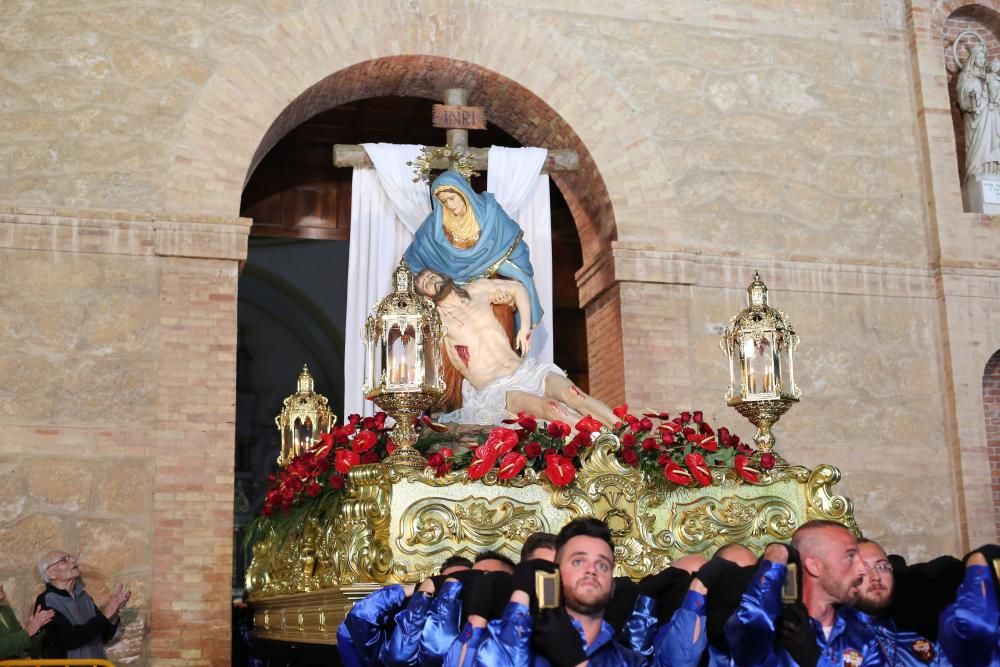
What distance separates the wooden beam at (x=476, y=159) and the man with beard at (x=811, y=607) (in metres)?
6.04

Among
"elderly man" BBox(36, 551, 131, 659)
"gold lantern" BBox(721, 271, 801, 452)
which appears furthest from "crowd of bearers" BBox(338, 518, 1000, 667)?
"elderly man" BBox(36, 551, 131, 659)

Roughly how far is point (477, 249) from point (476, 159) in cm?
79

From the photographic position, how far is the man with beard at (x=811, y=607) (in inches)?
160

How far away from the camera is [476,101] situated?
11.3 meters

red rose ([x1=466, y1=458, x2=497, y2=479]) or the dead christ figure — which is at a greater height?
the dead christ figure

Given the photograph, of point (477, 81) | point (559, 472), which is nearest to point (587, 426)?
point (559, 472)

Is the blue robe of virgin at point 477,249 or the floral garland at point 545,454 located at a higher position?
the blue robe of virgin at point 477,249

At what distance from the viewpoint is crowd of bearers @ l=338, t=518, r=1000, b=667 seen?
13.3ft

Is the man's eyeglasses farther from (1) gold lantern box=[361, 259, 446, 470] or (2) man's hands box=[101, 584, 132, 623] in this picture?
(2) man's hands box=[101, 584, 132, 623]

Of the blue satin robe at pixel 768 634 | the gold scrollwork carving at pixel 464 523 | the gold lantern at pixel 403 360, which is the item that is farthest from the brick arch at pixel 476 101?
the blue satin robe at pixel 768 634

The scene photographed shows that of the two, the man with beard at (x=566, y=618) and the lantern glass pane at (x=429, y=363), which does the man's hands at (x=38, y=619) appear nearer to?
the lantern glass pane at (x=429, y=363)

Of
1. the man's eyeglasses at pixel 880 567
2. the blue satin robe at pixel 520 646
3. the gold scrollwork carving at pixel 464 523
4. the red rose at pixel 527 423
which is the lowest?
the blue satin robe at pixel 520 646

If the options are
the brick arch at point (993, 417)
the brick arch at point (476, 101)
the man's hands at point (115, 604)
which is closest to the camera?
the man's hands at point (115, 604)

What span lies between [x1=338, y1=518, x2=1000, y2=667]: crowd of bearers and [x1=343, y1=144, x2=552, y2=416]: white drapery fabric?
5.68 m
